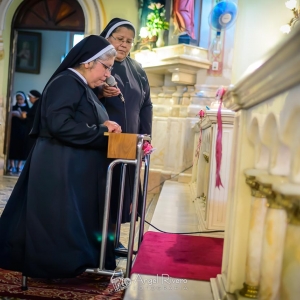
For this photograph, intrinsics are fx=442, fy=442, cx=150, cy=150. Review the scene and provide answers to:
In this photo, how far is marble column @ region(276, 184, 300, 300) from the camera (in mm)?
1076

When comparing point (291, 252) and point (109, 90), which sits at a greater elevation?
point (109, 90)

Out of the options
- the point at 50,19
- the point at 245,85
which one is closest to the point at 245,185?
the point at 245,85

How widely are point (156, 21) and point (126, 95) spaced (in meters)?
4.60

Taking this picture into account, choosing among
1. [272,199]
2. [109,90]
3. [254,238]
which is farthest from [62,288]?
[272,199]

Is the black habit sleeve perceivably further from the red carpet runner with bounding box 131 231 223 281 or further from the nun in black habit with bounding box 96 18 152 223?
the red carpet runner with bounding box 131 231 223 281

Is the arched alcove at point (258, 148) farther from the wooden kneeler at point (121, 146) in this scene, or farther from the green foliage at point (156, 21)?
the green foliage at point (156, 21)

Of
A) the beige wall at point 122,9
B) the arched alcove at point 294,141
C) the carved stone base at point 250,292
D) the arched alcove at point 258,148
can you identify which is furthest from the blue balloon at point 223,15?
the arched alcove at point 294,141

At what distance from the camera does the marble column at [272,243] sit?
49.7 inches

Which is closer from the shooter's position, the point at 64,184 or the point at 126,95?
Answer: the point at 64,184

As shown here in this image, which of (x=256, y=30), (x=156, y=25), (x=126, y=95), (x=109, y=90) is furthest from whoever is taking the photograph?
(x=156, y=25)

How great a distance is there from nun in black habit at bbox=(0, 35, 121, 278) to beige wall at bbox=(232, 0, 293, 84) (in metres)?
0.75

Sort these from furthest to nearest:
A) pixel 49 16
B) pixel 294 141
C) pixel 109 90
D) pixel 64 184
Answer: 1. pixel 49 16
2. pixel 109 90
3. pixel 64 184
4. pixel 294 141

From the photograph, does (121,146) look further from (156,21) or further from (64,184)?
(156,21)

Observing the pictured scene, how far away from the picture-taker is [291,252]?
43.5 inches
